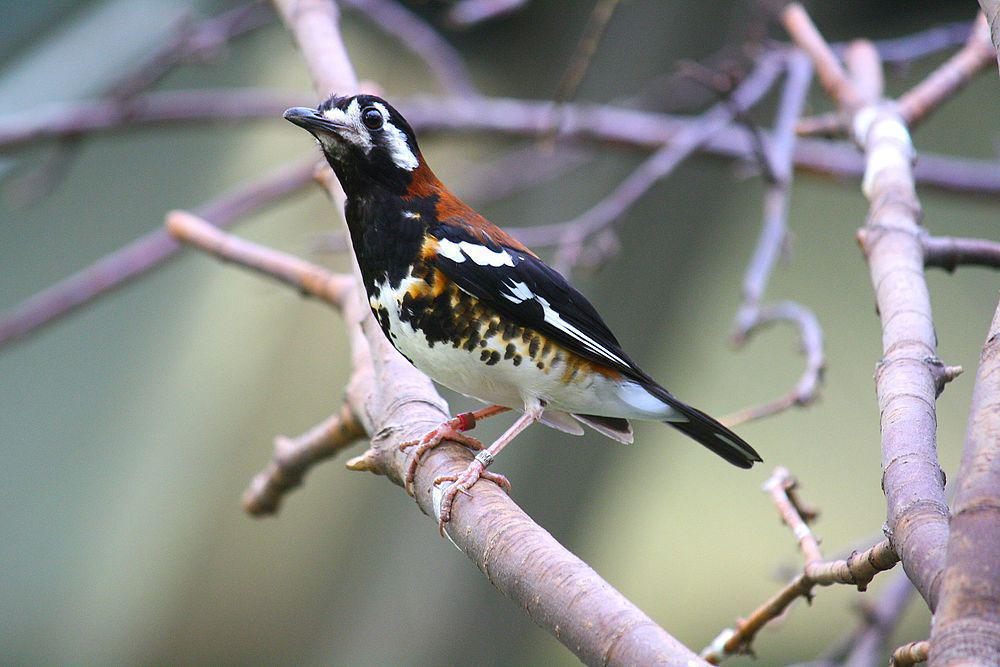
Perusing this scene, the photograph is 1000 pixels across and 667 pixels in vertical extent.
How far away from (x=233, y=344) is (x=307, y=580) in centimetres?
115

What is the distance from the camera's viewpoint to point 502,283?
73.9 inches

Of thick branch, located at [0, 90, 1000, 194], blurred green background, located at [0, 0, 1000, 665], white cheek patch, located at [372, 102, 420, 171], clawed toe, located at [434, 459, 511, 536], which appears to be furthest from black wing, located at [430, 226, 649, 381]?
blurred green background, located at [0, 0, 1000, 665]

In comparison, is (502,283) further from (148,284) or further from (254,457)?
(148,284)

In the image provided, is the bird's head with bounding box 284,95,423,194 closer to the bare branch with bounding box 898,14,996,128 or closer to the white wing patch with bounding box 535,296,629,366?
the white wing patch with bounding box 535,296,629,366

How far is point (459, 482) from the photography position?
1.53m

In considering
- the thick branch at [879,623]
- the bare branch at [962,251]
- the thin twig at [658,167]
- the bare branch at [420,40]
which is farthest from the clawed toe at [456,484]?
the bare branch at [420,40]

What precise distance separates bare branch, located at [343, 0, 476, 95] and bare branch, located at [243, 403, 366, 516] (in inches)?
64.9

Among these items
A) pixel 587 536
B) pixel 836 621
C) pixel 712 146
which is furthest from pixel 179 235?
pixel 836 621

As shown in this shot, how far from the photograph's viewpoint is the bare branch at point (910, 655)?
98 cm

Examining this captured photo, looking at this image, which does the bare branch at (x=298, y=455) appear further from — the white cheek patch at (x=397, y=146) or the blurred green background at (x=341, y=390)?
the blurred green background at (x=341, y=390)

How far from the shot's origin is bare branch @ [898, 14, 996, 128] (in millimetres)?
2303

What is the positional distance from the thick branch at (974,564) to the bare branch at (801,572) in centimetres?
23

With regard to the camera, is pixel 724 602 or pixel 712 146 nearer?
pixel 712 146

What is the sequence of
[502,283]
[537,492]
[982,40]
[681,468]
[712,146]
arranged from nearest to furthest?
[502,283] → [982,40] → [712,146] → [537,492] → [681,468]
